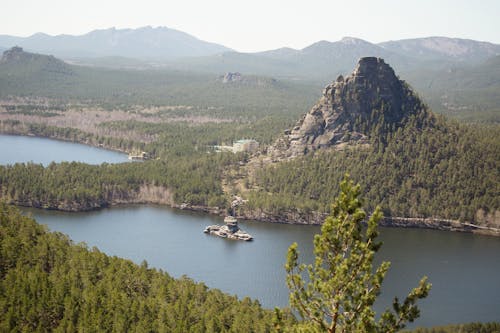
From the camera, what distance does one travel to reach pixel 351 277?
62.7 feet

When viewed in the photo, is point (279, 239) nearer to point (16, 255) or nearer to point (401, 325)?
point (16, 255)

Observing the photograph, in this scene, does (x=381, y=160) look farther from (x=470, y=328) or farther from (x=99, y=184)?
(x=470, y=328)

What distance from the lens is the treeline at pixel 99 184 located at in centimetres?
9788

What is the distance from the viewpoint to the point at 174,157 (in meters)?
137

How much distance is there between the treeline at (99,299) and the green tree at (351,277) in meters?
24.3

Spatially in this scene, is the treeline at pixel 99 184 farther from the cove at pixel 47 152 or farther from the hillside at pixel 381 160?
the cove at pixel 47 152

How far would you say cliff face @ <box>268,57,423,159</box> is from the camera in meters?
121

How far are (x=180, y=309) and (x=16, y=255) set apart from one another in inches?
773

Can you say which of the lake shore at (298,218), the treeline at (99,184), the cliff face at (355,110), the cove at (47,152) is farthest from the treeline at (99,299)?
the cove at (47,152)

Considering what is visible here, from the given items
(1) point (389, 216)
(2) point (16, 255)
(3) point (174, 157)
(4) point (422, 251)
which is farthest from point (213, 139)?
(2) point (16, 255)

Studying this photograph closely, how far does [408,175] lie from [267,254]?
4456cm

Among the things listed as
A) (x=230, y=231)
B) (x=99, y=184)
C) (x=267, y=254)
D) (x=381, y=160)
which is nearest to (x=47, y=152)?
(x=99, y=184)

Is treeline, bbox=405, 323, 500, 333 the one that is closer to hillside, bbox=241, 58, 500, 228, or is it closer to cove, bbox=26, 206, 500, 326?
cove, bbox=26, 206, 500, 326

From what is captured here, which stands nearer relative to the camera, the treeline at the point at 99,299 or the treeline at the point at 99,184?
the treeline at the point at 99,299
